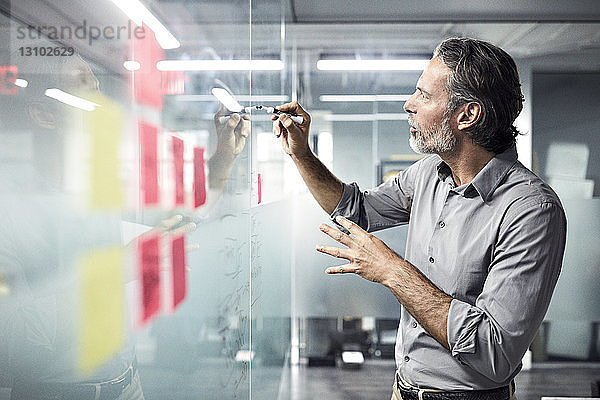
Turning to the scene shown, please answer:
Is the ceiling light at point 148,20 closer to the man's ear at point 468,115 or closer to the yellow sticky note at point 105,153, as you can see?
the yellow sticky note at point 105,153

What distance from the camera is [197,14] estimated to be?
915 mm

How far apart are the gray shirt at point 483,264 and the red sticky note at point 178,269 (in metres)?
0.73

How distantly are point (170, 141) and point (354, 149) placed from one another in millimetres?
2673

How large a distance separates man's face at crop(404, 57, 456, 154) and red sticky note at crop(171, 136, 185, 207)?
897 mm

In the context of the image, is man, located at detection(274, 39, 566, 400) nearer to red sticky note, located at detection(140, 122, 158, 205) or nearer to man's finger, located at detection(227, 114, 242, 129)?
man's finger, located at detection(227, 114, 242, 129)

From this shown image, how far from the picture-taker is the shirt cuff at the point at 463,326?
4.27ft

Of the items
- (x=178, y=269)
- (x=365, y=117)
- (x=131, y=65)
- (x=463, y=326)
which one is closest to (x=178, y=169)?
(x=178, y=269)

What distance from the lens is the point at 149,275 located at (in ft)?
2.11

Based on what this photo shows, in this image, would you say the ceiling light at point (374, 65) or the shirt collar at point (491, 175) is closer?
the shirt collar at point (491, 175)

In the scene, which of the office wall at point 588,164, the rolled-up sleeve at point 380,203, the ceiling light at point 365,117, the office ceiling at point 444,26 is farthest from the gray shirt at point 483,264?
the office wall at point 588,164

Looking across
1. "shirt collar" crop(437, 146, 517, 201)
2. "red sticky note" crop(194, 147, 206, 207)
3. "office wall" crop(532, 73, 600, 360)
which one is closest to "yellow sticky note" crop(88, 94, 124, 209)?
"red sticky note" crop(194, 147, 206, 207)

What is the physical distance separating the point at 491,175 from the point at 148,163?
105 cm

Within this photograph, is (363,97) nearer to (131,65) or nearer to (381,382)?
(381,382)

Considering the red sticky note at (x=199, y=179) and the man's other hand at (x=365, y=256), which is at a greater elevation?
the red sticky note at (x=199, y=179)
